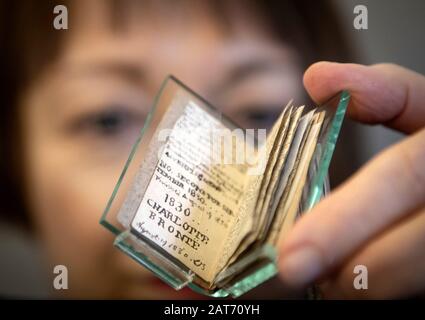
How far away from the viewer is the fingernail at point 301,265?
1.41 feet

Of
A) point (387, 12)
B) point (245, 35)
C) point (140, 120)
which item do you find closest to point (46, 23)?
point (140, 120)

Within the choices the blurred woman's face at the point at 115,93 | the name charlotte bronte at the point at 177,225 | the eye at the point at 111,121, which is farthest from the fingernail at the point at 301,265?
the eye at the point at 111,121

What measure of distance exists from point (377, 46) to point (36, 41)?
2.07 ft

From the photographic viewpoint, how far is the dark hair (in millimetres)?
802

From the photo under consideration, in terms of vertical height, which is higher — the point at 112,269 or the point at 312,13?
the point at 312,13

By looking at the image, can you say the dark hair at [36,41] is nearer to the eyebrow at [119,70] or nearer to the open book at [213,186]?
the eyebrow at [119,70]

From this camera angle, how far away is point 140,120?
825 millimetres

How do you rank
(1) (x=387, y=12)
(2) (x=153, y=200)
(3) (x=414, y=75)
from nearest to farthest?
(2) (x=153, y=200) → (3) (x=414, y=75) → (1) (x=387, y=12)

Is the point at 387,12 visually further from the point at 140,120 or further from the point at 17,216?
the point at 17,216

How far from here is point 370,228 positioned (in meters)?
0.49

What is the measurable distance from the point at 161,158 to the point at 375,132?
45 cm

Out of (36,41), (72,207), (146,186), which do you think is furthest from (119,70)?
(146,186)

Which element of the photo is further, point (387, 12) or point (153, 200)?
point (387, 12)

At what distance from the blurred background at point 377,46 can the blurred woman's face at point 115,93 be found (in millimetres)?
64
